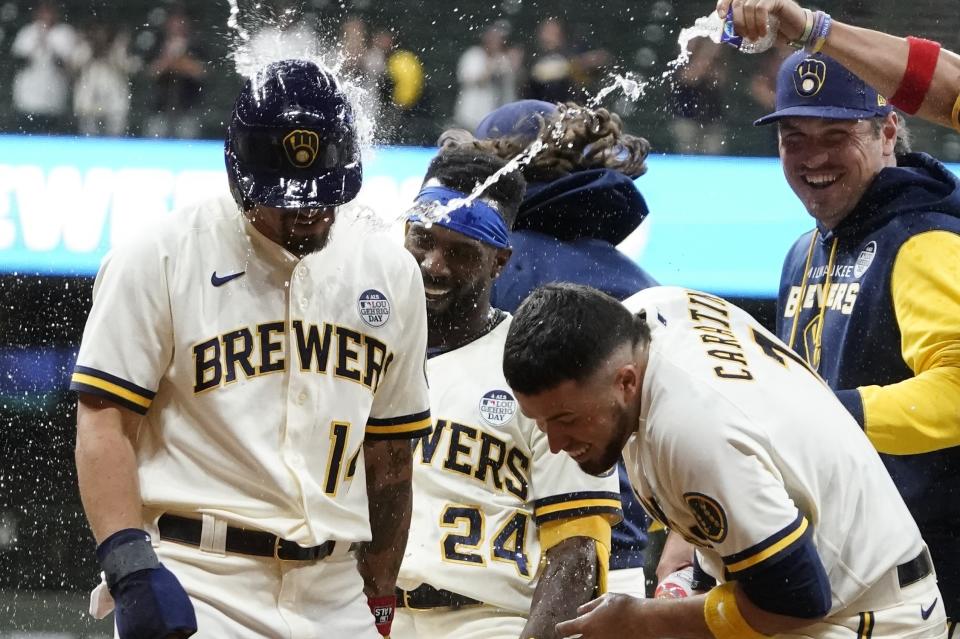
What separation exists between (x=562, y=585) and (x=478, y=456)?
396 mm

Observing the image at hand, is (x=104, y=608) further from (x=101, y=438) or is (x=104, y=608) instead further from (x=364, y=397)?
(x=364, y=397)

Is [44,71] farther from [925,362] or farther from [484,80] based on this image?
[925,362]

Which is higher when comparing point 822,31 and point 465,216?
point 822,31

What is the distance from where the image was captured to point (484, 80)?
344 inches

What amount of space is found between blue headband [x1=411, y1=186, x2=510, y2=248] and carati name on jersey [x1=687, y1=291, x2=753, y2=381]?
0.84 meters

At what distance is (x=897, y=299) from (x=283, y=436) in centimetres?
186

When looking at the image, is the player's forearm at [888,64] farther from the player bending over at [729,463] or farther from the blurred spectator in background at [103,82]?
the blurred spectator in background at [103,82]

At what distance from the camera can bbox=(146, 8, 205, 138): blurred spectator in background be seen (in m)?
8.00

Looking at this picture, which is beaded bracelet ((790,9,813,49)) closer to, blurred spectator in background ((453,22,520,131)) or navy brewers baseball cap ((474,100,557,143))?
navy brewers baseball cap ((474,100,557,143))

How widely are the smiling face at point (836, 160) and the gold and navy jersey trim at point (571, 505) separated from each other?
3.97 ft

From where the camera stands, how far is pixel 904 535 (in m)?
2.83

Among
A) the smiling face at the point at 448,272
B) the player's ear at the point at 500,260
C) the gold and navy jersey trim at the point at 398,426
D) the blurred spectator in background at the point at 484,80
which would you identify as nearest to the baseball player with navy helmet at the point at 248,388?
the gold and navy jersey trim at the point at 398,426

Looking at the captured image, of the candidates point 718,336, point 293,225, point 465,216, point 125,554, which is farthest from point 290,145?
point 465,216

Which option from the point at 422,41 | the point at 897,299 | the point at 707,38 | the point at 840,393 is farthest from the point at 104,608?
the point at 707,38
